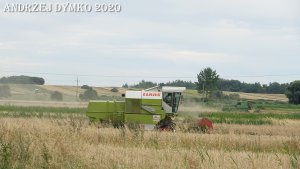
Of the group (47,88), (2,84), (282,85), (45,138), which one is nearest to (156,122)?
(45,138)

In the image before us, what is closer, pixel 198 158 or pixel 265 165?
pixel 265 165

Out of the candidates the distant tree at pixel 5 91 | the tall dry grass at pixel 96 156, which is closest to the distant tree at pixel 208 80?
the distant tree at pixel 5 91

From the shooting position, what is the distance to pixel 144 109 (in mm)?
24188

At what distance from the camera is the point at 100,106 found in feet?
82.1

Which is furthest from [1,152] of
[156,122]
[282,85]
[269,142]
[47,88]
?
[282,85]

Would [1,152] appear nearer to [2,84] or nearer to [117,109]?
[117,109]

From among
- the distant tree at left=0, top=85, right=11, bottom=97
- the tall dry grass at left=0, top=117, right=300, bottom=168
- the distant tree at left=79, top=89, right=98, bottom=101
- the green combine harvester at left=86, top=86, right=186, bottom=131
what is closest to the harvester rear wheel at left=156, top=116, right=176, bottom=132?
the green combine harvester at left=86, top=86, right=186, bottom=131

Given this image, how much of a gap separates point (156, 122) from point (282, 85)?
114m

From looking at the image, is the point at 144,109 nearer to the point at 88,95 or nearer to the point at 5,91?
the point at 88,95

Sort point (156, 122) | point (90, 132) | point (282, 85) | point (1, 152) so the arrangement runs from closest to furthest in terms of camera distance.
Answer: point (1, 152), point (90, 132), point (156, 122), point (282, 85)

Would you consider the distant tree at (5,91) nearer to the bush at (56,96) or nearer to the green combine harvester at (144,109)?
the bush at (56,96)

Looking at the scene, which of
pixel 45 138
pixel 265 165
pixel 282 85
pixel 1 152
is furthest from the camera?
pixel 282 85

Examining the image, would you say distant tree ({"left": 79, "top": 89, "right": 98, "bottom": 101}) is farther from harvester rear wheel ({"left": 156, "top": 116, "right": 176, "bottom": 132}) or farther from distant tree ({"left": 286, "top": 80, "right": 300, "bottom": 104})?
harvester rear wheel ({"left": 156, "top": 116, "right": 176, "bottom": 132})

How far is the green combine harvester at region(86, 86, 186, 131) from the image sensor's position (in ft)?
79.1
